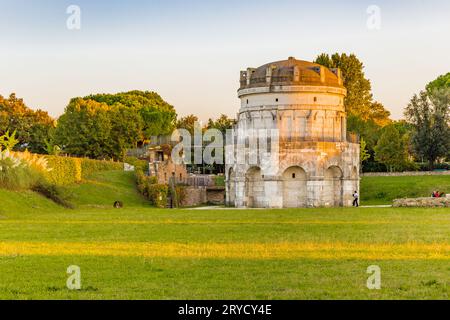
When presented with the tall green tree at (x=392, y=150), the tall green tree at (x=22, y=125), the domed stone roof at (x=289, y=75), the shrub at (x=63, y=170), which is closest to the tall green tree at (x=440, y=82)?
the tall green tree at (x=392, y=150)

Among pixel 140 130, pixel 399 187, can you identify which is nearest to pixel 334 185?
pixel 399 187

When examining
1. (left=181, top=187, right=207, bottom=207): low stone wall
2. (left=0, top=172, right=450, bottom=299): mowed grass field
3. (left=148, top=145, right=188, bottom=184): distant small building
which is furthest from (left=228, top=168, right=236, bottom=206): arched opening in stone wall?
(left=0, top=172, right=450, bottom=299): mowed grass field

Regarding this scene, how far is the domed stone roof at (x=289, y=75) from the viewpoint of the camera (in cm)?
6306

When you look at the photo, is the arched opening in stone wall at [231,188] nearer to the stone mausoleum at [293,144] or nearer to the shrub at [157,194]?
the stone mausoleum at [293,144]

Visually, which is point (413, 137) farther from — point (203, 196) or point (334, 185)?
point (203, 196)

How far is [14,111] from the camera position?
94375mm

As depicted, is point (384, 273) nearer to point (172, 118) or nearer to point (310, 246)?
point (310, 246)

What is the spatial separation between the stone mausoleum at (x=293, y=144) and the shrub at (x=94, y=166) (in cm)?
1126

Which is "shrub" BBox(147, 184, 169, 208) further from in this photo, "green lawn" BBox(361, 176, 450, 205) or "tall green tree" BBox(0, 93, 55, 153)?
"tall green tree" BBox(0, 93, 55, 153)

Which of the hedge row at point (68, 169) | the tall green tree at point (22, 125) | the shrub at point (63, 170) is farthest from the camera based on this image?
the tall green tree at point (22, 125)

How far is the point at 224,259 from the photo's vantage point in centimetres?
1969

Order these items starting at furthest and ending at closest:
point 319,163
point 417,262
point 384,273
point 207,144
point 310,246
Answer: point 207,144 < point 319,163 < point 310,246 < point 417,262 < point 384,273
